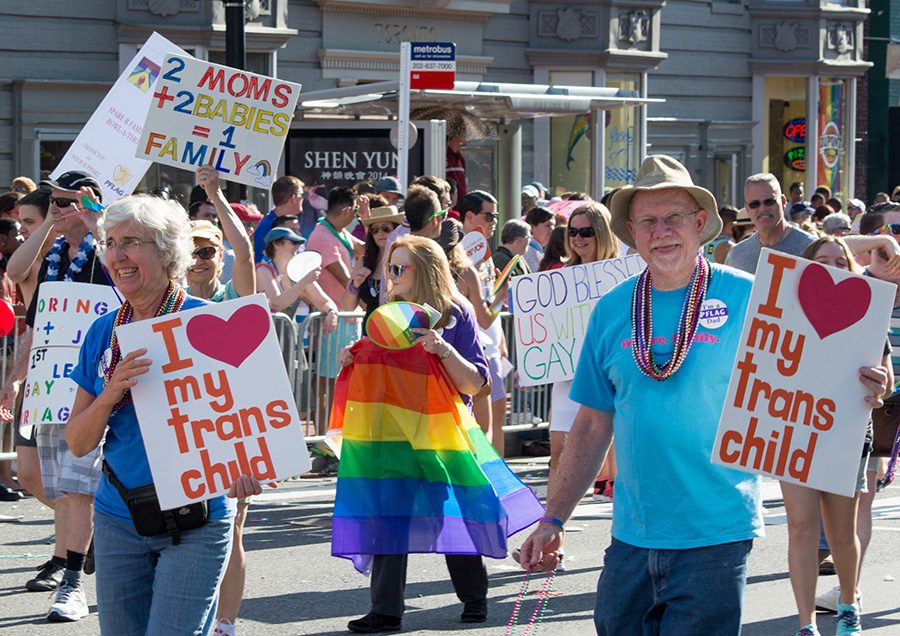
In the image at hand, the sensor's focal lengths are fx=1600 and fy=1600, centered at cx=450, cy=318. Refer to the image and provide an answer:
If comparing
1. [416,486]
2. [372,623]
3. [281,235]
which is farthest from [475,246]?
[372,623]

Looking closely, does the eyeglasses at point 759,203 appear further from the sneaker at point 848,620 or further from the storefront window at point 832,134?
the storefront window at point 832,134

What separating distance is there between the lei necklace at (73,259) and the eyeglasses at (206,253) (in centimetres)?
47

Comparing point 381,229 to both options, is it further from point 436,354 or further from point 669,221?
point 669,221

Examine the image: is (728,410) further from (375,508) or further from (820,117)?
(820,117)

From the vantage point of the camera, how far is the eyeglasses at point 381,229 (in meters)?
10.5

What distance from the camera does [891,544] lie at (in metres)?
9.22

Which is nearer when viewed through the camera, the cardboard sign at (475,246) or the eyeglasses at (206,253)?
the eyeglasses at (206,253)

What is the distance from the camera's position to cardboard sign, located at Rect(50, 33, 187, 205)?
32.2 feet

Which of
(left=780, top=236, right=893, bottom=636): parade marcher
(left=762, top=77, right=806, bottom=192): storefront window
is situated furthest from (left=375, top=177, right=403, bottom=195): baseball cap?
(left=762, top=77, right=806, bottom=192): storefront window

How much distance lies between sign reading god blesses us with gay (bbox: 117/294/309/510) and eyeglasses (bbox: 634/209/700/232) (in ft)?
3.80

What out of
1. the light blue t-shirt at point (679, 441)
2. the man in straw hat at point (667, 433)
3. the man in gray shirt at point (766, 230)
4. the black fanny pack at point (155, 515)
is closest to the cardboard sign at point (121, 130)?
the man in gray shirt at point (766, 230)

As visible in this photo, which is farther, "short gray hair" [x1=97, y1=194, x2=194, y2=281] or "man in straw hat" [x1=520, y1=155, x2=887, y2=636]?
"short gray hair" [x1=97, y1=194, x2=194, y2=281]

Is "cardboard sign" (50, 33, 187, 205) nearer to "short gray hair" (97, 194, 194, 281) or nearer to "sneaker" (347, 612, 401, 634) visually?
"sneaker" (347, 612, 401, 634)

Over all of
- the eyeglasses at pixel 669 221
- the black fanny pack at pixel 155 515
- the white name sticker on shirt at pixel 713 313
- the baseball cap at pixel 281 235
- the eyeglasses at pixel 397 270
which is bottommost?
the black fanny pack at pixel 155 515
